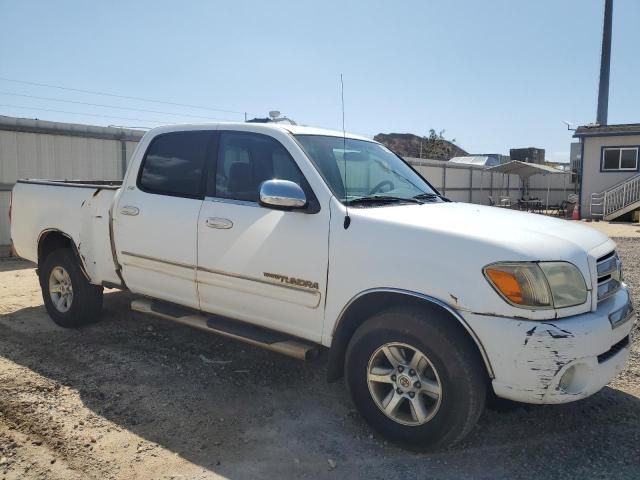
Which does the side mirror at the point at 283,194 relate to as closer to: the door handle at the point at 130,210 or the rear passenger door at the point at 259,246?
the rear passenger door at the point at 259,246

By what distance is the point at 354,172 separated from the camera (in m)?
4.11

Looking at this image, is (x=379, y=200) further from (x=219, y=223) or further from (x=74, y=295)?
(x=74, y=295)

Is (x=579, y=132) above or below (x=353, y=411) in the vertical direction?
above

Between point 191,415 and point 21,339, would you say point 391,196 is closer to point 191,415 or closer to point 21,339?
point 191,415

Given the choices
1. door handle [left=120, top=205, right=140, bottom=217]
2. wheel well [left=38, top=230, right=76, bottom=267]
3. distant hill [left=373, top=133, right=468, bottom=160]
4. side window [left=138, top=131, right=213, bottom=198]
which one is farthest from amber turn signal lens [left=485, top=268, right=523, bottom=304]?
distant hill [left=373, top=133, right=468, bottom=160]

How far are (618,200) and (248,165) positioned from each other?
845 inches

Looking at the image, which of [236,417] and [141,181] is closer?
[236,417]

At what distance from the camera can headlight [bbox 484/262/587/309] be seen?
285cm

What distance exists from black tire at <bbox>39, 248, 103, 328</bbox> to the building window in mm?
22468

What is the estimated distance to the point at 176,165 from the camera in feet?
14.9

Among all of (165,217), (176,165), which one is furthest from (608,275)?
(176,165)

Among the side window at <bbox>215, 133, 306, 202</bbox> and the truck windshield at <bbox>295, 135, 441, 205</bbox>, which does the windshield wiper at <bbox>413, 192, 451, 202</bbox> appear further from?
the side window at <bbox>215, 133, 306, 202</bbox>

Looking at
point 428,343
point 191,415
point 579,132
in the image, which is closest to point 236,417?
point 191,415

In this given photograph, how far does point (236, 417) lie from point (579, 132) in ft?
75.2
